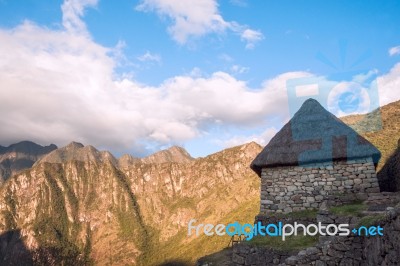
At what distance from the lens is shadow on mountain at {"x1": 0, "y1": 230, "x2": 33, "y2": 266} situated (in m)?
138

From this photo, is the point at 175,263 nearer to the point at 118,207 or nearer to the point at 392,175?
the point at 118,207

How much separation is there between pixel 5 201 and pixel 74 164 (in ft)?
127

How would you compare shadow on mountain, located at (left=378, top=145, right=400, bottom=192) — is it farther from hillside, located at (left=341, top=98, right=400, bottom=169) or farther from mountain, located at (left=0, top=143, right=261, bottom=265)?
mountain, located at (left=0, top=143, right=261, bottom=265)

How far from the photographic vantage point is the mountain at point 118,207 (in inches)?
4961

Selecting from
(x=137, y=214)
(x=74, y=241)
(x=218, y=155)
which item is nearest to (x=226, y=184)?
(x=218, y=155)

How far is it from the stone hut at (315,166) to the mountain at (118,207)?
8681 centimetres

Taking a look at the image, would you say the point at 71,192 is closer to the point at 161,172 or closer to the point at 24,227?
the point at 24,227

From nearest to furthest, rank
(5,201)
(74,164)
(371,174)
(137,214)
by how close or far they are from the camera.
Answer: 1. (371,174)
2. (137,214)
3. (5,201)
4. (74,164)

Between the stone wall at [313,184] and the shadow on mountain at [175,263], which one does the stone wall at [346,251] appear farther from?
the shadow on mountain at [175,263]

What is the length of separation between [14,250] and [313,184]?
6398 inches

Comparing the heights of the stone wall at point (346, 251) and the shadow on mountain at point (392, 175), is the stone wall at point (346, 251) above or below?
below

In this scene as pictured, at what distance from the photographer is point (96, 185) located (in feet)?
600

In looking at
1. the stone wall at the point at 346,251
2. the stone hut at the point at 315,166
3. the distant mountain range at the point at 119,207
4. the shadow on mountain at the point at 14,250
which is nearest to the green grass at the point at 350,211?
the stone wall at the point at 346,251

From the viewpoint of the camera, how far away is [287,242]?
11.9 m
